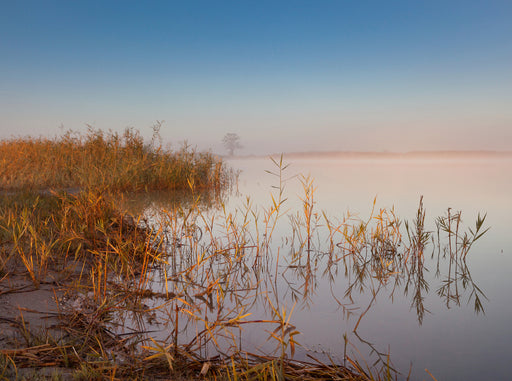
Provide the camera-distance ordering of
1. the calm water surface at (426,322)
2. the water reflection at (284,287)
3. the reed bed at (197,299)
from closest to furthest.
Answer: the reed bed at (197,299) < the calm water surface at (426,322) < the water reflection at (284,287)

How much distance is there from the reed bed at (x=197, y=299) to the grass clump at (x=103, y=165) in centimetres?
521

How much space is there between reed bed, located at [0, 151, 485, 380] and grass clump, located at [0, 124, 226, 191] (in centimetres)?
521

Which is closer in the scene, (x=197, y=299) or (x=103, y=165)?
(x=197, y=299)

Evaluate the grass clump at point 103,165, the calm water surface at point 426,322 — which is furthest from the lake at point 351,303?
the grass clump at point 103,165

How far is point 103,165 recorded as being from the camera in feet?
36.7

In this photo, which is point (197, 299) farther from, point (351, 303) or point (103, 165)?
point (103, 165)

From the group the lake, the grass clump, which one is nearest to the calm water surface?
the lake

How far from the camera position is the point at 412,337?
2592 mm

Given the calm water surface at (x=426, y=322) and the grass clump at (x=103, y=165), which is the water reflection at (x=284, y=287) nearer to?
the calm water surface at (x=426, y=322)

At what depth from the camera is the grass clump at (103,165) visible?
9852mm

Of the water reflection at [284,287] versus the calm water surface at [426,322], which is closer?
the calm water surface at [426,322]

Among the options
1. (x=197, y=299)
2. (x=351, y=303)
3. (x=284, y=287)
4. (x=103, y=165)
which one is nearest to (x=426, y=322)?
(x=351, y=303)

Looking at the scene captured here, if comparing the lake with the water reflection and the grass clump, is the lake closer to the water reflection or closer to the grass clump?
the water reflection

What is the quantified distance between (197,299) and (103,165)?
914 cm
